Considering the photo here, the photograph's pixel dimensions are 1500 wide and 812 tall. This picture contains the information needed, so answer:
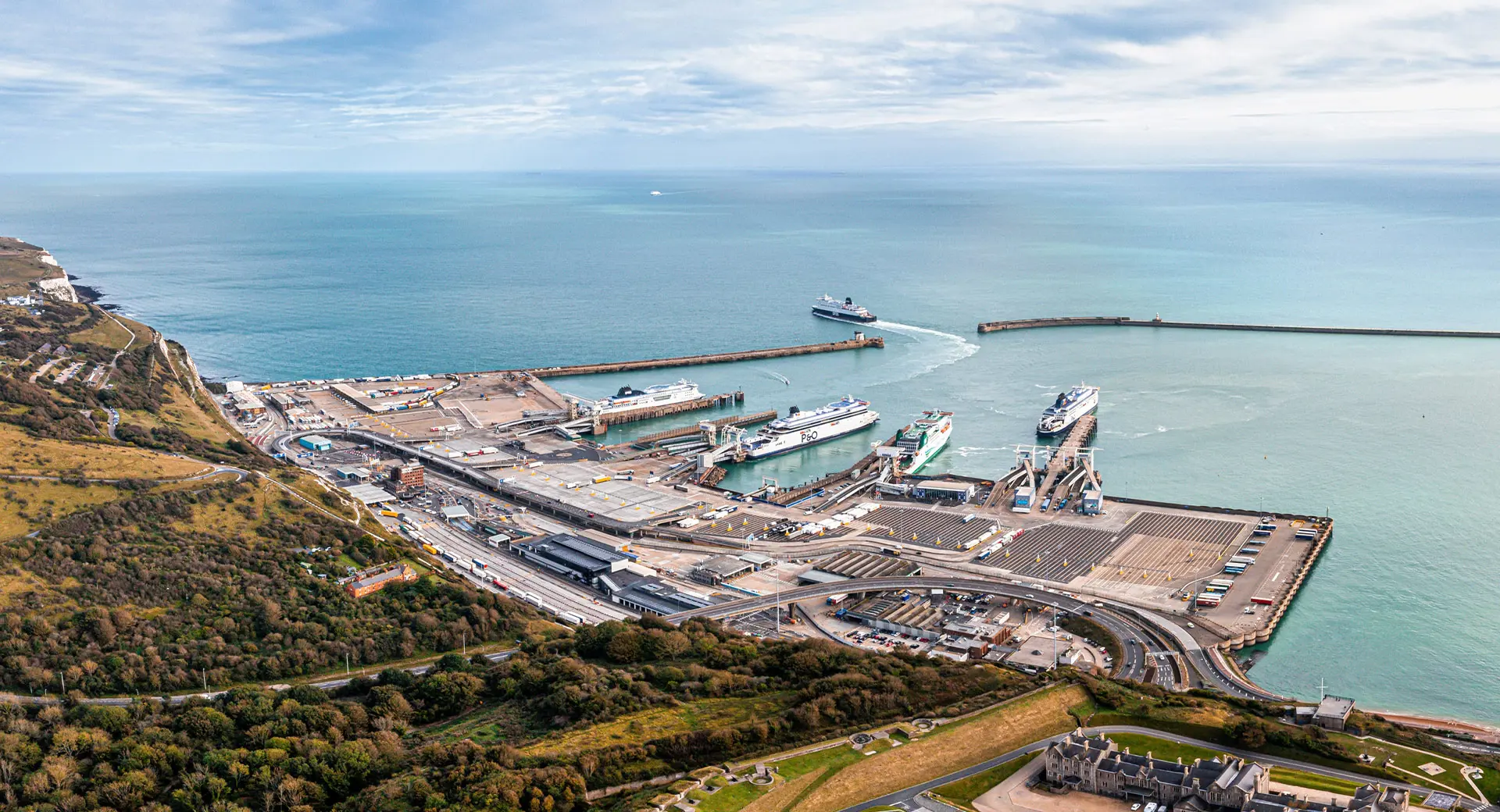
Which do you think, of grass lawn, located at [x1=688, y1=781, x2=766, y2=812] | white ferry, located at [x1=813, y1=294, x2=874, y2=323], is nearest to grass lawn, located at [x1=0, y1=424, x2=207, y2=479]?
grass lawn, located at [x1=688, y1=781, x2=766, y2=812]

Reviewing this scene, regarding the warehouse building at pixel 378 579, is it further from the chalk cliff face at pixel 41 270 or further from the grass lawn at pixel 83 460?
the chalk cliff face at pixel 41 270

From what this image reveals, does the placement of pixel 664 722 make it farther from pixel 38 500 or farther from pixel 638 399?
pixel 638 399

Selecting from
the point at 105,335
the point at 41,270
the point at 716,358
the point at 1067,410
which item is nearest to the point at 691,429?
the point at 716,358

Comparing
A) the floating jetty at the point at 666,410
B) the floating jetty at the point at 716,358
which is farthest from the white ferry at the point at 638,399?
the floating jetty at the point at 716,358

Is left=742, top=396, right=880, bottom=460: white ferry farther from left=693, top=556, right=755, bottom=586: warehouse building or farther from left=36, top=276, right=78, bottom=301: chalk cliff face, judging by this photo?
left=36, top=276, right=78, bottom=301: chalk cliff face

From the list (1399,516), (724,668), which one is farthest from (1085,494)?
(724,668)

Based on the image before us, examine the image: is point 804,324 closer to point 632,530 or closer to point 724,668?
point 632,530
